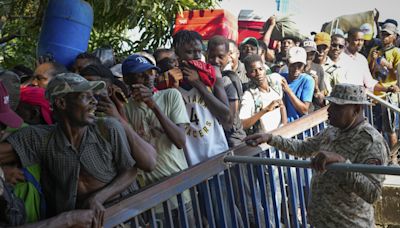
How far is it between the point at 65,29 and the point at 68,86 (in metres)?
2.18

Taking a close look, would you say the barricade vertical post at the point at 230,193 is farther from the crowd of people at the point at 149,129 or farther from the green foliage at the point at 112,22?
the green foliage at the point at 112,22

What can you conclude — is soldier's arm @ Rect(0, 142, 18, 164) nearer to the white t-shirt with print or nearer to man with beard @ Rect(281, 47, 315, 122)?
the white t-shirt with print

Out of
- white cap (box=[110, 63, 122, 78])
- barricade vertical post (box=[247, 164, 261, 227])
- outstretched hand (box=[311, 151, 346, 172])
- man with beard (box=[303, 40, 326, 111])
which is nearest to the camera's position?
outstretched hand (box=[311, 151, 346, 172])

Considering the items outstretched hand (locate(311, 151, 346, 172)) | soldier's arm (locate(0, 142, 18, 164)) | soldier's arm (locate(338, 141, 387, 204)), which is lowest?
soldier's arm (locate(338, 141, 387, 204))

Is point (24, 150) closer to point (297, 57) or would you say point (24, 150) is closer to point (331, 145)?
point (331, 145)

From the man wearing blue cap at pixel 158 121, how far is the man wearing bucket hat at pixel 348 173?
0.85 metres

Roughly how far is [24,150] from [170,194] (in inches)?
31.0

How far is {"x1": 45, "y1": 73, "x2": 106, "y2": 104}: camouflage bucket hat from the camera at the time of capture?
2742 millimetres

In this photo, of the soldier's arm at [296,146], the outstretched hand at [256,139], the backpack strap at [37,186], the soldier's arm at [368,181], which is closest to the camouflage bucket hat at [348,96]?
the soldier's arm at [368,181]

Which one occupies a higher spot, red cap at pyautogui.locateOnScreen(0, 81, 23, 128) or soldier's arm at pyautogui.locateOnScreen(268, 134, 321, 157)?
red cap at pyautogui.locateOnScreen(0, 81, 23, 128)

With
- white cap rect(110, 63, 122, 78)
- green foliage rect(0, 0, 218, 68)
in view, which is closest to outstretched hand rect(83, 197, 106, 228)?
white cap rect(110, 63, 122, 78)

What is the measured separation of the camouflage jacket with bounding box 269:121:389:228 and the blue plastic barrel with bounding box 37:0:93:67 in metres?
2.13

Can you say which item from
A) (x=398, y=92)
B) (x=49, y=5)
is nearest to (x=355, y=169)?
(x=49, y=5)

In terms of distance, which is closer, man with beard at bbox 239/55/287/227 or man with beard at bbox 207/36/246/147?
man with beard at bbox 207/36/246/147
